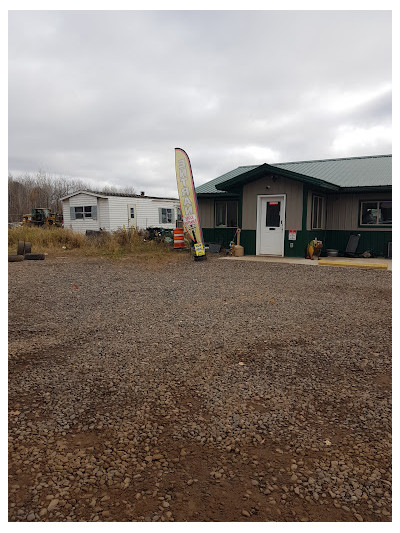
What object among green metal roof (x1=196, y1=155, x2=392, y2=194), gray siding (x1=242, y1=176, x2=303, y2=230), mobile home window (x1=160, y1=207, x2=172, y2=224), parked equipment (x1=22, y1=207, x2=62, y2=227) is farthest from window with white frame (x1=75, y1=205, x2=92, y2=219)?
gray siding (x1=242, y1=176, x2=303, y2=230)

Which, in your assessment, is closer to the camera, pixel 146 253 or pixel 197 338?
pixel 197 338

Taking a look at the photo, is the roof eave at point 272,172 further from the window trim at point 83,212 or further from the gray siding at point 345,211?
the window trim at point 83,212

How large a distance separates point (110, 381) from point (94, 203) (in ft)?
77.0

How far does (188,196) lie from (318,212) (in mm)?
5134

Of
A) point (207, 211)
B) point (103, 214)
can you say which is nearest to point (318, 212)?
point (207, 211)

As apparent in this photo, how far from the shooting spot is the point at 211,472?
212 centimetres

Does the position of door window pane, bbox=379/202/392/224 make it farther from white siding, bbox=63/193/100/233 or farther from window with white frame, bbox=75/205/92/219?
window with white frame, bbox=75/205/92/219

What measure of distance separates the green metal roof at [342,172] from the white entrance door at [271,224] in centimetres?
108

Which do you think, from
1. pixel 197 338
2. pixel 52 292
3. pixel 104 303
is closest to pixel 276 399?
pixel 197 338

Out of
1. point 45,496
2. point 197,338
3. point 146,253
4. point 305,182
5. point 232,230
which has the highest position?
point 305,182

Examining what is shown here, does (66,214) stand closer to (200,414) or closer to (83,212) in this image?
(83,212)

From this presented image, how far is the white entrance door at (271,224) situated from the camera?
1281cm

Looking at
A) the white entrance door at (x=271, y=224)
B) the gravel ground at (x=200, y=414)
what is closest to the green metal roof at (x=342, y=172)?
the white entrance door at (x=271, y=224)

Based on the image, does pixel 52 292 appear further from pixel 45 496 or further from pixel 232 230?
pixel 232 230
